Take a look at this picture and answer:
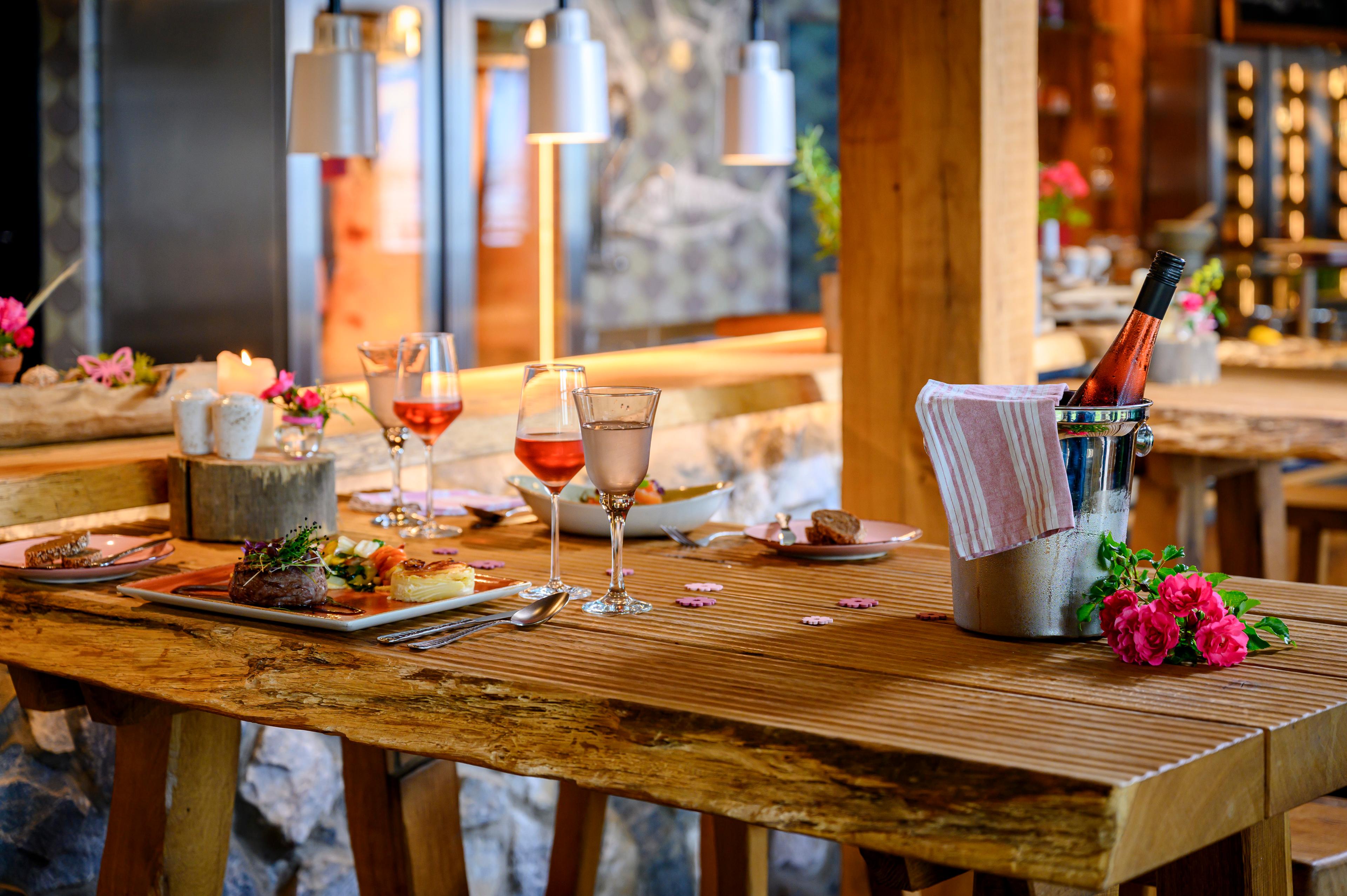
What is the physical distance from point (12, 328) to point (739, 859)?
1.28 meters

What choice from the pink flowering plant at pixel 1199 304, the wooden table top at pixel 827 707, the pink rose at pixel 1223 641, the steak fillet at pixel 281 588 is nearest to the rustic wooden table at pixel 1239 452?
the pink flowering plant at pixel 1199 304

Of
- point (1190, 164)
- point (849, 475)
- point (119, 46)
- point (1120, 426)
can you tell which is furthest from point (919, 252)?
point (1190, 164)

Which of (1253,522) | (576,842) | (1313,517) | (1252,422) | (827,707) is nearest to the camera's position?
(827,707)

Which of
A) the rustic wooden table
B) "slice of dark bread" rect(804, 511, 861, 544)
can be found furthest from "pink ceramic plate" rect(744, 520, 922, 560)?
the rustic wooden table

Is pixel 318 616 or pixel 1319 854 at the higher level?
pixel 318 616

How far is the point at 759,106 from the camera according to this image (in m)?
3.41

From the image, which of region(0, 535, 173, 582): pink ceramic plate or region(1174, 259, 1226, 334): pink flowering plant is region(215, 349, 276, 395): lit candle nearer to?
region(0, 535, 173, 582): pink ceramic plate

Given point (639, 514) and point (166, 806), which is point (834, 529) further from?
point (166, 806)

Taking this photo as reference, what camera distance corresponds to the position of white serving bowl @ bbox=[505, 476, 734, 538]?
172 centimetres

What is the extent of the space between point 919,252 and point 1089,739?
1404 mm

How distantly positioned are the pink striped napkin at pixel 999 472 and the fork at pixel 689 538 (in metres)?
0.50

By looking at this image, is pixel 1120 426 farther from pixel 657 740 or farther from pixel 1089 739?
pixel 657 740

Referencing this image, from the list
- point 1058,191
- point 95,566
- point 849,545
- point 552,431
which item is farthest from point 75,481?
point 1058,191

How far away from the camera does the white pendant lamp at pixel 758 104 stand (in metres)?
3.40
